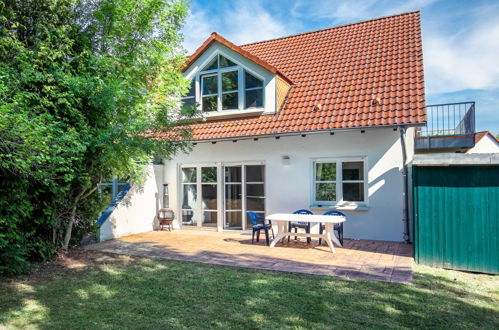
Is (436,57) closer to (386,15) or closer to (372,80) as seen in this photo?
(386,15)

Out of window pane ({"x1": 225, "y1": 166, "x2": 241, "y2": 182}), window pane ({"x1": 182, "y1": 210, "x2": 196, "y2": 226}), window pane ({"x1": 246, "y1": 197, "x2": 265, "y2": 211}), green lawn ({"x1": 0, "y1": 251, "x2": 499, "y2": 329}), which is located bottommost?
green lawn ({"x1": 0, "y1": 251, "x2": 499, "y2": 329})

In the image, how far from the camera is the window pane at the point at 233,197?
39.5ft

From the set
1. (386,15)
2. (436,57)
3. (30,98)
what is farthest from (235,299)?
(436,57)

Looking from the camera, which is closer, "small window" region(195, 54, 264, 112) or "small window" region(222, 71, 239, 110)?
"small window" region(195, 54, 264, 112)

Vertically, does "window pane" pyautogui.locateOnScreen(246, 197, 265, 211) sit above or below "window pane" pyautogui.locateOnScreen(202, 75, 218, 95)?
below

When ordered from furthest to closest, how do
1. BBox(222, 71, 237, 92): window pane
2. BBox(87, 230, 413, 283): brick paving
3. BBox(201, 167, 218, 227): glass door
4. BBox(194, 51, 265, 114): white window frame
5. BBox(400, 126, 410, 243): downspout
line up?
BBox(201, 167, 218, 227): glass door → BBox(222, 71, 237, 92): window pane → BBox(194, 51, 265, 114): white window frame → BBox(400, 126, 410, 243): downspout → BBox(87, 230, 413, 283): brick paving

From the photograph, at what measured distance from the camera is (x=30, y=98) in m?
6.53

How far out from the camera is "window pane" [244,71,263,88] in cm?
1179

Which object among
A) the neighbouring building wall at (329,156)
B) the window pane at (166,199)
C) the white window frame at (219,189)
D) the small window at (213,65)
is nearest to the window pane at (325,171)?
the neighbouring building wall at (329,156)

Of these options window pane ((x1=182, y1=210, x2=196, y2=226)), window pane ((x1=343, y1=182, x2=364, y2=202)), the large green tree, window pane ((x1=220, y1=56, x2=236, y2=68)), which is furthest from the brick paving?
window pane ((x1=220, y1=56, x2=236, y2=68))

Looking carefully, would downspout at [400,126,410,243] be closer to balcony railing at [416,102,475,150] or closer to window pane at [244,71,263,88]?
balcony railing at [416,102,475,150]

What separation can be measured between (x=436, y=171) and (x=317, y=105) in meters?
4.70

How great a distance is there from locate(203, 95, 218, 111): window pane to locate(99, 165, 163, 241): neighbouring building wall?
2929mm

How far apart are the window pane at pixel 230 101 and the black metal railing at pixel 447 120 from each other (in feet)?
24.3
